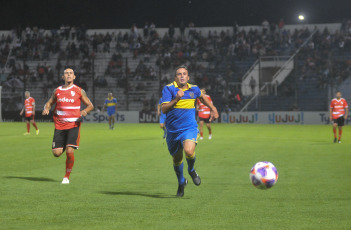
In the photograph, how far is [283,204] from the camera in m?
8.62

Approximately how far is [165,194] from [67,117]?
2899 millimetres

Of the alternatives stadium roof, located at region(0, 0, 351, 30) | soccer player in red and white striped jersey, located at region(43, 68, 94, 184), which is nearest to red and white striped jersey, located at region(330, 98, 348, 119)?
soccer player in red and white striped jersey, located at region(43, 68, 94, 184)

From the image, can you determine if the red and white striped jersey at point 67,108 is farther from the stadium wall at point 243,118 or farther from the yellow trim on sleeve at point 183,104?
the stadium wall at point 243,118

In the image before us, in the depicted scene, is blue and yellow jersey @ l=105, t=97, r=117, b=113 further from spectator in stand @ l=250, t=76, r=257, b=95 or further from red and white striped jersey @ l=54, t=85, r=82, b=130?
red and white striped jersey @ l=54, t=85, r=82, b=130

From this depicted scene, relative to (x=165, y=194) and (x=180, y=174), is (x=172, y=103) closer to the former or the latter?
(x=180, y=174)

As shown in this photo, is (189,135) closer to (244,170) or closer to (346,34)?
(244,170)

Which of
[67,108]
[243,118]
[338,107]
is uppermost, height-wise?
[338,107]

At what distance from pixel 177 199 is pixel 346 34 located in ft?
135

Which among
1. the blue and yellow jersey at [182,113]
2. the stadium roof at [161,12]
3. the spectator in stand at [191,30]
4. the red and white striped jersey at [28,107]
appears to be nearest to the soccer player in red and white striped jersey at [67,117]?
the blue and yellow jersey at [182,113]

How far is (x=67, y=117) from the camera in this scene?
37.1ft

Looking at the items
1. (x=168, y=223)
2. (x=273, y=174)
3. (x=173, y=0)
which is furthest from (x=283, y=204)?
(x=173, y=0)

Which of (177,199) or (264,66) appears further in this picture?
(264,66)

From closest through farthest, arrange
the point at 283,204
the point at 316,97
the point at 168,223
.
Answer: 1. the point at 168,223
2. the point at 283,204
3. the point at 316,97

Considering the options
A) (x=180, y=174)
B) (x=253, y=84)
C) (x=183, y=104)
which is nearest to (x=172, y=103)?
(x=183, y=104)
